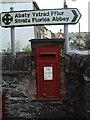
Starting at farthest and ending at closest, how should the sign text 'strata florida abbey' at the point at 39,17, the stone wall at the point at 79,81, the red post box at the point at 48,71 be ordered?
the sign text 'strata florida abbey' at the point at 39,17 < the red post box at the point at 48,71 < the stone wall at the point at 79,81

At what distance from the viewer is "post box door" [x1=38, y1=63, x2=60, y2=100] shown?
6.60 meters

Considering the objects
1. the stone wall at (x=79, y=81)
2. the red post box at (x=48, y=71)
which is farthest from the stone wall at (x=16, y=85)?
the stone wall at (x=79, y=81)

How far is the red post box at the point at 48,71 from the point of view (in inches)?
258

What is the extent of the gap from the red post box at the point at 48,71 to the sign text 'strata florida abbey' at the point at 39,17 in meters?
0.79

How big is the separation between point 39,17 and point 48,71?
1.34m

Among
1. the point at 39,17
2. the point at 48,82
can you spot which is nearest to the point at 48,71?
the point at 48,82

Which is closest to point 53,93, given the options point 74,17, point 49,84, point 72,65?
point 49,84

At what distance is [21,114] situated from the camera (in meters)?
6.70

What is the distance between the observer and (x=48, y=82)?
21.9 ft

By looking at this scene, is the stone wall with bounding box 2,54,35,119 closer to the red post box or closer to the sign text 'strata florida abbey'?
the red post box

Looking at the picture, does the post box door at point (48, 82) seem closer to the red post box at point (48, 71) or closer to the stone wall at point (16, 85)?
the red post box at point (48, 71)

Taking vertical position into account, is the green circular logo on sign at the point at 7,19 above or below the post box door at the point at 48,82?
above

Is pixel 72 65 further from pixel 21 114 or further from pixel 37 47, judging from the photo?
pixel 21 114

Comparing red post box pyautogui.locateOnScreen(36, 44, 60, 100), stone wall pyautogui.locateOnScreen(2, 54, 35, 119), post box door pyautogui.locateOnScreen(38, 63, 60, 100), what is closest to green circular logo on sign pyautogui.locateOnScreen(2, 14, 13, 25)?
stone wall pyautogui.locateOnScreen(2, 54, 35, 119)
